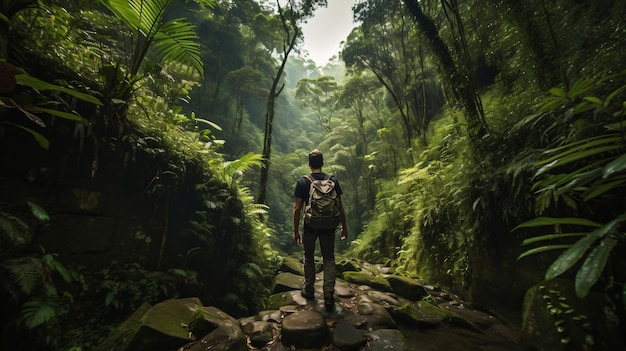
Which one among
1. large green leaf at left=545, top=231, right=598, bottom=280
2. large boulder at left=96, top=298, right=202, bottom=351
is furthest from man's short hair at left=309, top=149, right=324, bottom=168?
large green leaf at left=545, top=231, right=598, bottom=280

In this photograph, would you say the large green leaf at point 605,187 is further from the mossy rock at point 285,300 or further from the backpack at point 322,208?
the mossy rock at point 285,300

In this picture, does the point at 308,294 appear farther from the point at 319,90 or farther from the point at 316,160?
the point at 319,90

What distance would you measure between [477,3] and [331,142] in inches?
634

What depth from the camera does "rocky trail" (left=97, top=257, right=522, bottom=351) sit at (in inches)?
97.0

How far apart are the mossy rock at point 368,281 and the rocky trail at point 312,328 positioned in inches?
29.1

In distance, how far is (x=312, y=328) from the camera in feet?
8.63

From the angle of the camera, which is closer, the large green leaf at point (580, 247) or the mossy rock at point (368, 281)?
the large green leaf at point (580, 247)

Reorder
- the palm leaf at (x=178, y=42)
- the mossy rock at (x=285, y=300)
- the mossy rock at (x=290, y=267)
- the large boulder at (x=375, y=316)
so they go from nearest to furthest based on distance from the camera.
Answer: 1. the large boulder at (x=375, y=316)
2. the mossy rock at (x=285, y=300)
3. the palm leaf at (x=178, y=42)
4. the mossy rock at (x=290, y=267)

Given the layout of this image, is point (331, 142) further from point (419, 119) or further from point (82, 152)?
point (82, 152)

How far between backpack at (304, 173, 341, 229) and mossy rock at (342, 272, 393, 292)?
83.2 inches

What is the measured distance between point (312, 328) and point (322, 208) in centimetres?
139

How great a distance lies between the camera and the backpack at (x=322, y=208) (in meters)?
3.33

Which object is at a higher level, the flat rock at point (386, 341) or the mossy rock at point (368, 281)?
the mossy rock at point (368, 281)

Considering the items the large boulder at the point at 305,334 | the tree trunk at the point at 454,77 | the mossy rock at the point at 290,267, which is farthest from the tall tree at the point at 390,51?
the large boulder at the point at 305,334
